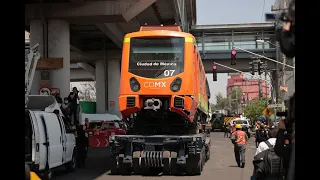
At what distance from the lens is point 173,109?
46.4ft

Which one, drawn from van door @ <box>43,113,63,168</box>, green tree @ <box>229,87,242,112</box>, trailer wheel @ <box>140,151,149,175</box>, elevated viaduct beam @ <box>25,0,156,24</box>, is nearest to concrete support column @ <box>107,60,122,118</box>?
elevated viaduct beam @ <box>25,0,156,24</box>

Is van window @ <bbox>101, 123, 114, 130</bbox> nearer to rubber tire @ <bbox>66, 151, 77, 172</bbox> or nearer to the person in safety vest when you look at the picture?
the person in safety vest

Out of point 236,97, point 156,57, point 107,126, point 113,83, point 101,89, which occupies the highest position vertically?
point 113,83

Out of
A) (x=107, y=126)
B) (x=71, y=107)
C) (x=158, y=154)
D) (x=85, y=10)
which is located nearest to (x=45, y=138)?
(x=158, y=154)

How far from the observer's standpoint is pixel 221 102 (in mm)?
146375

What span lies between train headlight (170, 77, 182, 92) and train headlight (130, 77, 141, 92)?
3.29 feet

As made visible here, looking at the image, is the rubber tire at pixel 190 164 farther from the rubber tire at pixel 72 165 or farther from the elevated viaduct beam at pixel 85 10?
the elevated viaduct beam at pixel 85 10

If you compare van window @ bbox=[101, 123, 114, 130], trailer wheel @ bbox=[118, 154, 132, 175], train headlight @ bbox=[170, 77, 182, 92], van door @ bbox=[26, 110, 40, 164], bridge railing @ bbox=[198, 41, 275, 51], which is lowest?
trailer wheel @ bbox=[118, 154, 132, 175]

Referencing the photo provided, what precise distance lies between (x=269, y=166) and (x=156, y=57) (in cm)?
991

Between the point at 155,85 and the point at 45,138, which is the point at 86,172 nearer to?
the point at 155,85

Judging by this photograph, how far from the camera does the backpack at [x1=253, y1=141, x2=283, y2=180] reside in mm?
4301

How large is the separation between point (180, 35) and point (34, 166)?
6.22 meters

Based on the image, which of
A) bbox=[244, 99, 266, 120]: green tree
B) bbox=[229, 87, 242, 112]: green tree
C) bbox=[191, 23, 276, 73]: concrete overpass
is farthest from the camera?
bbox=[229, 87, 242, 112]: green tree
